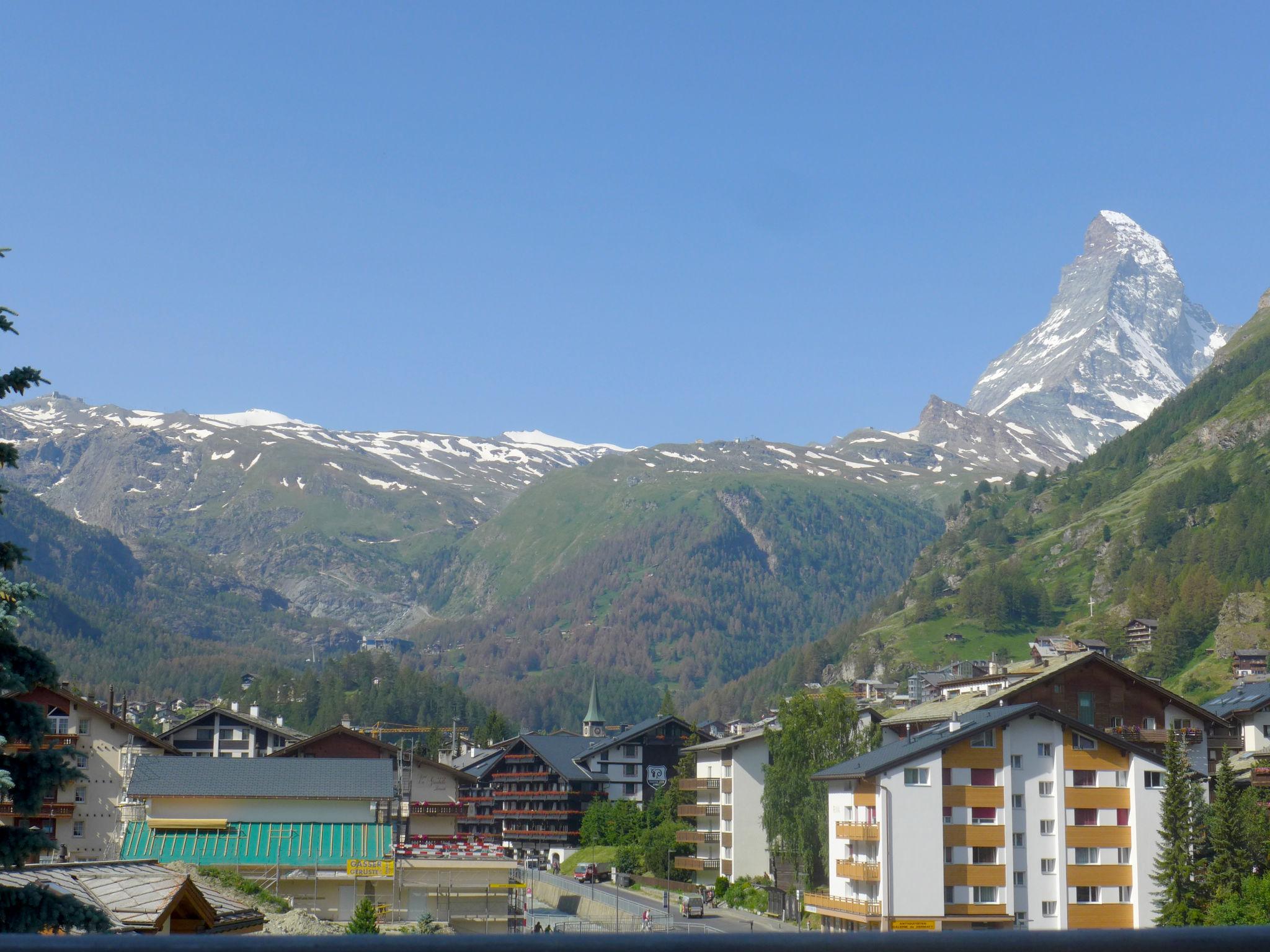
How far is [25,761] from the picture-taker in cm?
1866

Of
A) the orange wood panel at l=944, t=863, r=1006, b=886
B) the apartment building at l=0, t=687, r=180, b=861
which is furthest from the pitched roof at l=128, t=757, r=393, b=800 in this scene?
the orange wood panel at l=944, t=863, r=1006, b=886

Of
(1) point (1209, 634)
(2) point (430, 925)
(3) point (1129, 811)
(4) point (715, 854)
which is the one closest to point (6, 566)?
(2) point (430, 925)

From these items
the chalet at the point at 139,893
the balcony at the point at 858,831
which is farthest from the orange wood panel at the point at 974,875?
the chalet at the point at 139,893

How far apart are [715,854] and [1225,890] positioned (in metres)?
49.9

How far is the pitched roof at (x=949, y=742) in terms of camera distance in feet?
247

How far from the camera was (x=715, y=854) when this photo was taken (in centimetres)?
11119

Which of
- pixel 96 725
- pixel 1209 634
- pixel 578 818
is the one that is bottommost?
pixel 578 818

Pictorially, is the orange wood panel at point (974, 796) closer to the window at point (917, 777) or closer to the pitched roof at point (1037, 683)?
the window at point (917, 777)

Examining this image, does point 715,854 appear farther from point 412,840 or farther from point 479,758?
point 479,758

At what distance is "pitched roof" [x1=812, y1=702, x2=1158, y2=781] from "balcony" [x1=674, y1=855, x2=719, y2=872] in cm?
3082

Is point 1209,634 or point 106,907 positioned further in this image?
point 1209,634

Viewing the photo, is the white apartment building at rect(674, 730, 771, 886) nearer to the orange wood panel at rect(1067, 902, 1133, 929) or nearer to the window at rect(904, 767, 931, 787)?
the window at rect(904, 767, 931, 787)

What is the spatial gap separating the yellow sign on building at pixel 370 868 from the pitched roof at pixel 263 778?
672 cm

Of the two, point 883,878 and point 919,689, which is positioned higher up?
point 919,689
